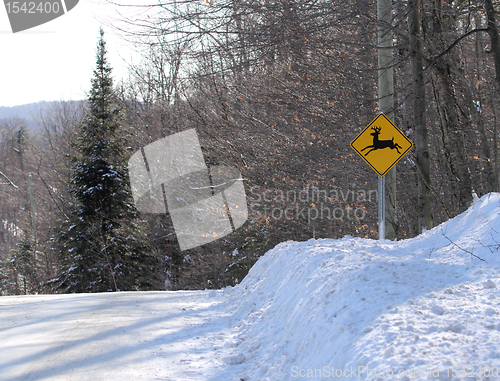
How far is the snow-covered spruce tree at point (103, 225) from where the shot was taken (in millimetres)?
23453

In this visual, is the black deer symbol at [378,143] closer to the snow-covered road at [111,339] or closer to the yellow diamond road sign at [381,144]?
the yellow diamond road sign at [381,144]

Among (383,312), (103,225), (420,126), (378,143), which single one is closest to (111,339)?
(383,312)

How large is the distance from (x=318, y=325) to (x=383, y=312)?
0.70m

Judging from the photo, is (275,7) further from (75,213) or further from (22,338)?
(75,213)

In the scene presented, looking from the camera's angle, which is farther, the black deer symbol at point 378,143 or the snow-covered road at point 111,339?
the black deer symbol at point 378,143

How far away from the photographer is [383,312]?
3820mm

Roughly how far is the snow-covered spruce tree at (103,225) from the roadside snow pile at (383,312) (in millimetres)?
18116

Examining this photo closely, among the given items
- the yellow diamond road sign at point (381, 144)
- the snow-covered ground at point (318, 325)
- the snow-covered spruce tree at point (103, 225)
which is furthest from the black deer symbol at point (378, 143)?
the snow-covered spruce tree at point (103, 225)

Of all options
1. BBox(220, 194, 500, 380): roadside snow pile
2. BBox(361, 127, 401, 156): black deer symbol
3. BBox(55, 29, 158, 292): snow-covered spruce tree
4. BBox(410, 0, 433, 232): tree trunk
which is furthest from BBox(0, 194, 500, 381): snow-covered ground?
BBox(55, 29, 158, 292): snow-covered spruce tree

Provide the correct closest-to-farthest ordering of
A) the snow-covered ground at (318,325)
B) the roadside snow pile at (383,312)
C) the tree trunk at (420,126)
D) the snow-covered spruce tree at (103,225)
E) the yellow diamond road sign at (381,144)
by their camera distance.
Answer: the roadside snow pile at (383,312), the snow-covered ground at (318,325), the yellow diamond road sign at (381,144), the tree trunk at (420,126), the snow-covered spruce tree at (103,225)

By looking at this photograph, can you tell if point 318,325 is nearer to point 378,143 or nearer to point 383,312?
point 383,312

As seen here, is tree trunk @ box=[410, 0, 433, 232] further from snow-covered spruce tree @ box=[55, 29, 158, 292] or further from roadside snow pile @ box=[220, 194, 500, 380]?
snow-covered spruce tree @ box=[55, 29, 158, 292]

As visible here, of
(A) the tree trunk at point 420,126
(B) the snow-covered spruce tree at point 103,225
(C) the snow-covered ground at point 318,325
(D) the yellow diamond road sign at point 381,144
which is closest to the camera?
(C) the snow-covered ground at point 318,325

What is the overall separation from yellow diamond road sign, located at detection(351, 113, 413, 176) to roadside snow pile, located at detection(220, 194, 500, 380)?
1940mm
